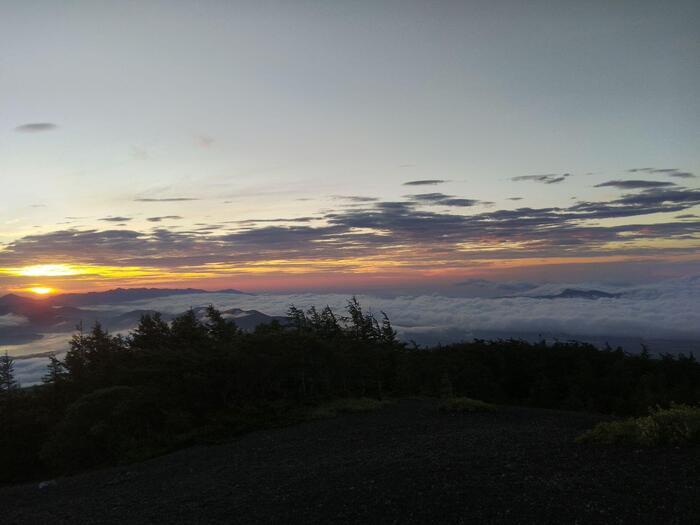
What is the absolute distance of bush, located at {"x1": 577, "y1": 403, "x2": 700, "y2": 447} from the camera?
916cm

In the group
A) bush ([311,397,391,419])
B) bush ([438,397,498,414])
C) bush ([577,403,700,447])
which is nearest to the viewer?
bush ([577,403,700,447])

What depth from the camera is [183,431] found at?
17156 millimetres

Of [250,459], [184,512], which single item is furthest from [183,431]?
[184,512]

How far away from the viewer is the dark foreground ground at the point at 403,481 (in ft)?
22.9

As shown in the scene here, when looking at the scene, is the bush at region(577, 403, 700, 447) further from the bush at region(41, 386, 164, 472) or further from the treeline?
the bush at region(41, 386, 164, 472)

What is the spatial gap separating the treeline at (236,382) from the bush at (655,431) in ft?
32.6

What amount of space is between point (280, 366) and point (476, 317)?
144 meters

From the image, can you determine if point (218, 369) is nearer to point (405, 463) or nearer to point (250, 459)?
point (250, 459)

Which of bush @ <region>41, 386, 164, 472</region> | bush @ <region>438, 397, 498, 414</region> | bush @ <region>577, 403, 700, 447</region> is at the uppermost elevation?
bush @ <region>577, 403, 700, 447</region>

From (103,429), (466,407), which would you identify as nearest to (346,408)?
(466,407)

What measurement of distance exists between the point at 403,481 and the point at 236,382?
41.0 ft

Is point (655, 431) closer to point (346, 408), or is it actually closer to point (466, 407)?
point (466, 407)

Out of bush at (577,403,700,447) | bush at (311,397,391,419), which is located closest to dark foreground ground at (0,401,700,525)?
bush at (577,403,700,447)

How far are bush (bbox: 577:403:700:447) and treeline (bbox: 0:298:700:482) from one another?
9.95 m
